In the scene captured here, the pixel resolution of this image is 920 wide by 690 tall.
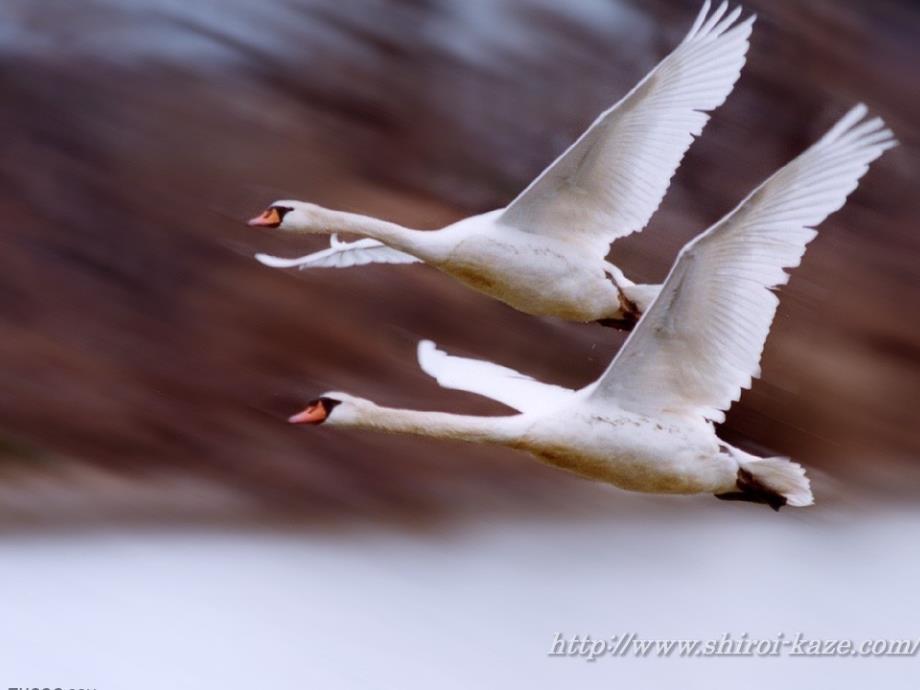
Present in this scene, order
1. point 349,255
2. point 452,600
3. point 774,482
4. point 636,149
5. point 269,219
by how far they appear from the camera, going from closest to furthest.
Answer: point 774,482
point 636,149
point 269,219
point 349,255
point 452,600

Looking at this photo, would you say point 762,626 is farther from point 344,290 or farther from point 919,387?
point 344,290

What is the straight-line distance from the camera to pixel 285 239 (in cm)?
316

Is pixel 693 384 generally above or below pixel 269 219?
below

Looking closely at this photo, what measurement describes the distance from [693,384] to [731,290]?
0.59ft

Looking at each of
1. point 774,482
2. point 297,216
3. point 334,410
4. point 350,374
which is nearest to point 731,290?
point 774,482

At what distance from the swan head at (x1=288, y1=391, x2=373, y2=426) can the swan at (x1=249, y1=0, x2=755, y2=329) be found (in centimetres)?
30

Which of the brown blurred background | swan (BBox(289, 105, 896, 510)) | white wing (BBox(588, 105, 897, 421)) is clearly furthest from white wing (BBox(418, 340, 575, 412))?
the brown blurred background

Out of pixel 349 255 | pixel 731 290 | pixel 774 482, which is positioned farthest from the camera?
pixel 349 255

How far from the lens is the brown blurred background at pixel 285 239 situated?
311cm

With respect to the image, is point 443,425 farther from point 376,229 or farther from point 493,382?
point 376,229

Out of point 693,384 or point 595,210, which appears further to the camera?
point 595,210

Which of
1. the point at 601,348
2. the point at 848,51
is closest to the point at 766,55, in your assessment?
the point at 848,51

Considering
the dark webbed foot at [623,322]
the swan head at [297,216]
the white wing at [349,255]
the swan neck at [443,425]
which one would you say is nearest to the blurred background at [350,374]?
the white wing at [349,255]

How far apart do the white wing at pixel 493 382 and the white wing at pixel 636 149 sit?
0.22 m
